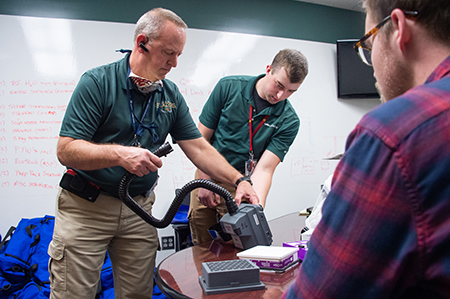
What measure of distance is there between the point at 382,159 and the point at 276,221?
5.13 ft

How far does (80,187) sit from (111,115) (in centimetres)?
34

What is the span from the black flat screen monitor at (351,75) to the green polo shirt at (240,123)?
6.92 ft

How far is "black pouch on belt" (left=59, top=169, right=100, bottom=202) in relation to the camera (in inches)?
57.1

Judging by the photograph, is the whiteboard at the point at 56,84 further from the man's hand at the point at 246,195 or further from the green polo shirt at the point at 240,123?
the man's hand at the point at 246,195

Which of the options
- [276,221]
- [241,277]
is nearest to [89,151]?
[241,277]

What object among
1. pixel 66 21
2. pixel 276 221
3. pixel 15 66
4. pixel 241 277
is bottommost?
pixel 276 221

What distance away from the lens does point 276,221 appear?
75.2 inches

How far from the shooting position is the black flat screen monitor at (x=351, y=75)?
4.00 metres

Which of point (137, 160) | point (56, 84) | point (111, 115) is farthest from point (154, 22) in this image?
point (56, 84)

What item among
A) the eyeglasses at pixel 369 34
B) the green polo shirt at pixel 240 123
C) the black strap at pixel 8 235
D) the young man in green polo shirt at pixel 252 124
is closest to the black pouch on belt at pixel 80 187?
the young man in green polo shirt at pixel 252 124

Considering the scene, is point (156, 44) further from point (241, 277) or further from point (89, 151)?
point (241, 277)

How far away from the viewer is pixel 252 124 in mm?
2158

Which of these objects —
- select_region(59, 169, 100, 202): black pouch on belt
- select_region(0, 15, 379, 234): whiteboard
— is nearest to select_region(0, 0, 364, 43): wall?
select_region(0, 15, 379, 234): whiteboard

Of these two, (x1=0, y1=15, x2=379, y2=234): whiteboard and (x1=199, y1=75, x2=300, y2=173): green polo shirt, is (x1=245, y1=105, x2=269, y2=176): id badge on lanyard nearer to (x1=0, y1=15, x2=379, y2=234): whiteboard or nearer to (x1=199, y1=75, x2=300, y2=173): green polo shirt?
(x1=199, y1=75, x2=300, y2=173): green polo shirt
